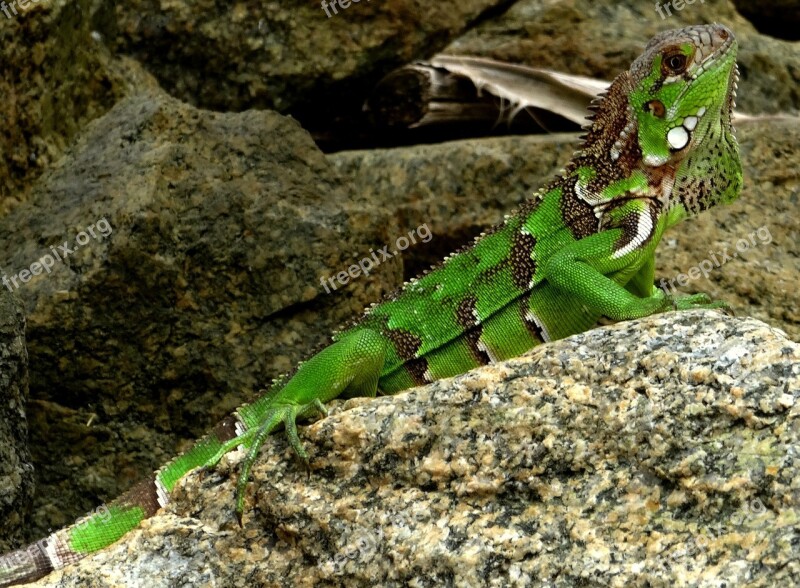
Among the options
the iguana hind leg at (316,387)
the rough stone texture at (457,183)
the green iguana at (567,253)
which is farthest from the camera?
the rough stone texture at (457,183)

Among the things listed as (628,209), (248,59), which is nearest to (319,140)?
(248,59)

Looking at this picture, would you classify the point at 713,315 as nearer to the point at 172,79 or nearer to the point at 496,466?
the point at 496,466

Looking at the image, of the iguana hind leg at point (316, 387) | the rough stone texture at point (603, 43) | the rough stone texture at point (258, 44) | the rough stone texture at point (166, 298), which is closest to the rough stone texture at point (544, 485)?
the iguana hind leg at point (316, 387)

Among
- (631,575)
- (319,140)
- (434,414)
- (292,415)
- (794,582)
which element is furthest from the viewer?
(319,140)

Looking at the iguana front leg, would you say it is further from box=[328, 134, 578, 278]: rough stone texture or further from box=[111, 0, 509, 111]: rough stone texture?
box=[111, 0, 509, 111]: rough stone texture

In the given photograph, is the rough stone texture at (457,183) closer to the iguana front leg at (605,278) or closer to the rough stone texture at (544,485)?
the iguana front leg at (605,278)

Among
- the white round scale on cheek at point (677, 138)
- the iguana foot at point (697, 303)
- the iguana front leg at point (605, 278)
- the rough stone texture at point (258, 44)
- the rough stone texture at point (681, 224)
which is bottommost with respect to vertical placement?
the rough stone texture at point (681, 224)

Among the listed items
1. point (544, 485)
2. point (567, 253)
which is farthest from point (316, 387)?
point (544, 485)

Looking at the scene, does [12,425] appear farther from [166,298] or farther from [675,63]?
[675,63]
